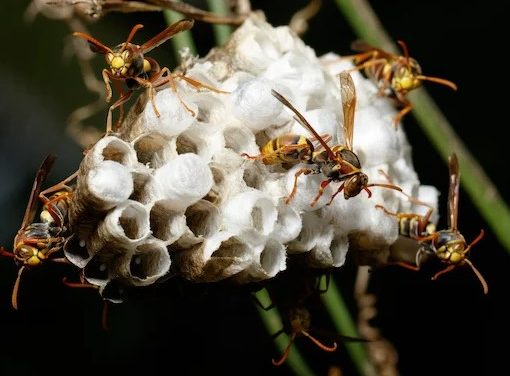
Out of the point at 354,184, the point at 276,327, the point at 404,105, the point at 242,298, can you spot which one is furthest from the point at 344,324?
the point at 242,298

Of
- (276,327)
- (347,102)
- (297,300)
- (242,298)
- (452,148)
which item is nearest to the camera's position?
(347,102)

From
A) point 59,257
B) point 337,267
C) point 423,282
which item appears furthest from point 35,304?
point 337,267

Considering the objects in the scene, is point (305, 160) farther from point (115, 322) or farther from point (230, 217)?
point (115, 322)

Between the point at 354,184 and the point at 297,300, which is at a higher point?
the point at 354,184

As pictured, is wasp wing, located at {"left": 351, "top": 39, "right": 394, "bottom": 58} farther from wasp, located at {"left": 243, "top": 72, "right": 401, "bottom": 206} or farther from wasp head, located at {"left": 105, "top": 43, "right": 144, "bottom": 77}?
wasp head, located at {"left": 105, "top": 43, "right": 144, "bottom": 77}

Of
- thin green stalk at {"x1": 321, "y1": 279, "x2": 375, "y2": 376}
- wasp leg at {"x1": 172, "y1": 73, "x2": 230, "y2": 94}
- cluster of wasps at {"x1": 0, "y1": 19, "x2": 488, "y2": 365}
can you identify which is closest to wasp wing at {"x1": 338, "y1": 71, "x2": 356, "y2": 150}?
cluster of wasps at {"x1": 0, "y1": 19, "x2": 488, "y2": 365}

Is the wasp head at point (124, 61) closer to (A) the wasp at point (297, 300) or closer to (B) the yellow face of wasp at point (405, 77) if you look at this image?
(A) the wasp at point (297, 300)

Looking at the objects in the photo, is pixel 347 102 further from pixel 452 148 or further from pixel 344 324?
pixel 344 324
